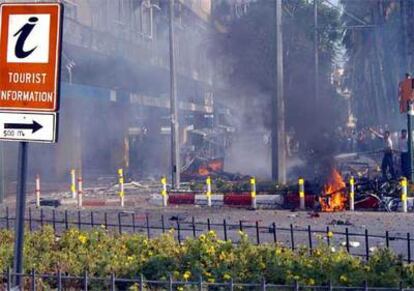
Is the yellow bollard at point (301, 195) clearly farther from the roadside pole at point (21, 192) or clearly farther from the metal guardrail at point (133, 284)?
the roadside pole at point (21, 192)

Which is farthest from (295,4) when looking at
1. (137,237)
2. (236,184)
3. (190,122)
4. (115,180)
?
(137,237)

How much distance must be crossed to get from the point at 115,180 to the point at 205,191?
8049 mm

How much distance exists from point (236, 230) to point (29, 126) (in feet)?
27.2

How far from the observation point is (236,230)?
504 inches

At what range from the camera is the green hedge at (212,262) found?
670cm

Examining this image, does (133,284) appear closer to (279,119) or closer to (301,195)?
(301,195)

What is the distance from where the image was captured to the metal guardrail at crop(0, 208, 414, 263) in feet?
31.6

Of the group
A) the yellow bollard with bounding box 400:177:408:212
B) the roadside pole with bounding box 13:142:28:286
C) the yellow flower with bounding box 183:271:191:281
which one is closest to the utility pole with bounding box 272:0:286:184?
the yellow bollard with bounding box 400:177:408:212

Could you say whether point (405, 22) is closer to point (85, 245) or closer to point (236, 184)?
point (236, 184)

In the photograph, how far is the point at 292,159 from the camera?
28.5 metres

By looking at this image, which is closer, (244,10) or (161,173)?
(161,173)

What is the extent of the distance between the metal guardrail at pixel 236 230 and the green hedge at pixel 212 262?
1242 millimetres

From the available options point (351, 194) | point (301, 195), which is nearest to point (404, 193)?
point (351, 194)

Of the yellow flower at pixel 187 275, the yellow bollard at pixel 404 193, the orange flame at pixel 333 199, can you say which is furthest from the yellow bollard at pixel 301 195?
the yellow flower at pixel 187 275
